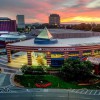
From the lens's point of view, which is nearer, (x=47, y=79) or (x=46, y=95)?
(x=46, y=95)

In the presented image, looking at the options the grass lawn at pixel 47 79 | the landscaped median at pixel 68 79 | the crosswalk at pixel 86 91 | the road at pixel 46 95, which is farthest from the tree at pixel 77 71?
the road at pixel 46 95

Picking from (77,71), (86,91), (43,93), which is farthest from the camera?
(77,71)

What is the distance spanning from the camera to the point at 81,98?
52500mm

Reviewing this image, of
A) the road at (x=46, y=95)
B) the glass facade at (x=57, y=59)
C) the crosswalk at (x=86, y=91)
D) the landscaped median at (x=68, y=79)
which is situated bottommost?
the crosswalk at (x=86, y=91)

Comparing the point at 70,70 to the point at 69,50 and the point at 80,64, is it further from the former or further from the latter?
the point at 69,50

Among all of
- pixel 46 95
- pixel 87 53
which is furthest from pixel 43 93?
pixel 87 53

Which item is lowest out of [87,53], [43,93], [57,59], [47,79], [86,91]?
[86,91]

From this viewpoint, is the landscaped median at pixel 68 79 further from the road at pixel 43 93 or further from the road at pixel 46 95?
the road at pixel 46 95

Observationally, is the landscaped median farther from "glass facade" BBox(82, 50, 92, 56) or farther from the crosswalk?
"glass facade" BBox(82, 50, 92, 56)

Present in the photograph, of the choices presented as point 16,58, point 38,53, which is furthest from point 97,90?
point 16,58

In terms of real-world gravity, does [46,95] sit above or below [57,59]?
below

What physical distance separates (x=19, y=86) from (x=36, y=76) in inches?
320

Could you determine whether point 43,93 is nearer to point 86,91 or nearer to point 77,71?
point 86,91

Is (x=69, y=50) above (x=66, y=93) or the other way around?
above
